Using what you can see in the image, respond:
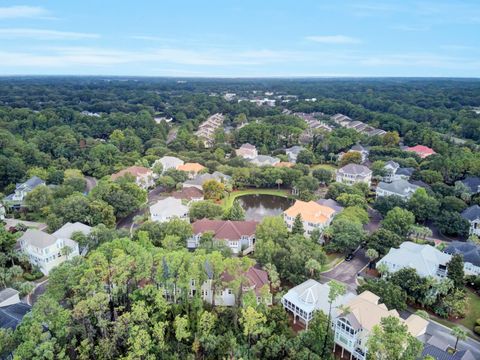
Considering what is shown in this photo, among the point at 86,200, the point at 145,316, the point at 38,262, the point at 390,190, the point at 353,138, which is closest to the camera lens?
the point at 145,316

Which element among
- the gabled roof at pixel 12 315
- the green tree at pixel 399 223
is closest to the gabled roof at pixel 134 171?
the gabled roof at pixel 12 315

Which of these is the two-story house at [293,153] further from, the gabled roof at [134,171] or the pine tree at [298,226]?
the pine tree at [298,226]

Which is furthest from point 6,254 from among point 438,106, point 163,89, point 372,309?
point 163,89

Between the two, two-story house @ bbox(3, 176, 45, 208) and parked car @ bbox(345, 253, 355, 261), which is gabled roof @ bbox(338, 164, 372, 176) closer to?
parked car @ bbox(345, 253, 355, 261)

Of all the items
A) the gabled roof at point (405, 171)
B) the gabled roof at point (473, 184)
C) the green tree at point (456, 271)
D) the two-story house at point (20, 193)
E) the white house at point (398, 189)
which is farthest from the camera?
the gabled roof at point (405, 171)

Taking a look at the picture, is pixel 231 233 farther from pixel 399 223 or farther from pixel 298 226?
pixel 399 223

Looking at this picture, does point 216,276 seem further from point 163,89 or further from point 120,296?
point 163,89

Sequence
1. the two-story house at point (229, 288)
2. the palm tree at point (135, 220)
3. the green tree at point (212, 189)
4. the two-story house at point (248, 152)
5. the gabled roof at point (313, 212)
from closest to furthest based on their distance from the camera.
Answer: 1. the two-story house at point (229, 288)
2. the gabled roof at point (313, 212)
3. the palm tree at point (135, 220)
4. the green tree at point (212, 189)
5. the two-story house at point (248, 152)
